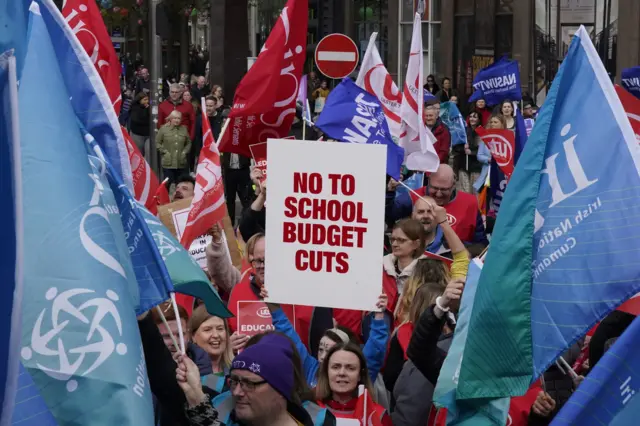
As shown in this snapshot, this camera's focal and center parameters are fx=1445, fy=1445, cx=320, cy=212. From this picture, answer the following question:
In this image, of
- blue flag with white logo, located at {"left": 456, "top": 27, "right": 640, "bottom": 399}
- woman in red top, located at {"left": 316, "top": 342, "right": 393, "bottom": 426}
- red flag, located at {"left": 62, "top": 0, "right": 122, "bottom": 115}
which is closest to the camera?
blue flag with white logo, located at {"left": 456, "top": 27, "right": 640, "bottom": 399}

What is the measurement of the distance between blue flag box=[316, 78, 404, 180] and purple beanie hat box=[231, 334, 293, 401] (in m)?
5.13

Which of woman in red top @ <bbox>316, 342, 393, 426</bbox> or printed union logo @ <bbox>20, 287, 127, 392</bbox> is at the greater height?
printed union logo @ <bbox>20, 287, 127, 392</bbox>

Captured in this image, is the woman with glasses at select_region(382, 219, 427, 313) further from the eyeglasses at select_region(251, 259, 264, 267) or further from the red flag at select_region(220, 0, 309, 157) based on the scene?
the red flag at select_region(220, 0, 309, 157)

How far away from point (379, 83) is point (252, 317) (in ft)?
19.3

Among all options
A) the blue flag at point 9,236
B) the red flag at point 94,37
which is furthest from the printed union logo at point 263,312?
the blue flag at point 9,236

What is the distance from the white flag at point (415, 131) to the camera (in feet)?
38.0

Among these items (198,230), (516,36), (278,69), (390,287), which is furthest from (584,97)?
(516,36)

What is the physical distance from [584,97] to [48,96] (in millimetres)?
1919

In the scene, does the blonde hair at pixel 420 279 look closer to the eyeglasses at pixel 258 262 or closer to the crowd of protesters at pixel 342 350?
the crowd of protesters at pixel 342 350

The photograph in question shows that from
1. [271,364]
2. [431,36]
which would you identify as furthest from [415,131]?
[431,36]

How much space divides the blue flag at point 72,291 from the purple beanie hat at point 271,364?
64 centimetres

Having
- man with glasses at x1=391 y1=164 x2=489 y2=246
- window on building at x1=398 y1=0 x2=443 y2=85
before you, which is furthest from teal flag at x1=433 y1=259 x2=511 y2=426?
window on building at x1=398 y1=0 x2=443 y2=85

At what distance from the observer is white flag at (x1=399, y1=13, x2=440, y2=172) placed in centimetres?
1159

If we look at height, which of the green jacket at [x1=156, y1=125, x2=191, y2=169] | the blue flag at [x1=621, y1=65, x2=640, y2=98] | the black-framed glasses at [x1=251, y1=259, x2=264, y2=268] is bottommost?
the green jacket at [x1=156, y1=125, x2=191, y2=169]
